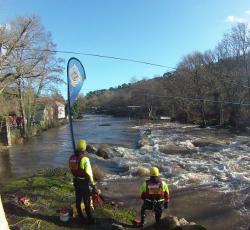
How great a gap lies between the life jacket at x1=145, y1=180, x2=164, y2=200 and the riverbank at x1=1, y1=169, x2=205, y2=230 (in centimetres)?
64

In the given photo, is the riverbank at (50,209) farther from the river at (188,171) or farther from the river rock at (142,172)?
the river rock at (142,172)

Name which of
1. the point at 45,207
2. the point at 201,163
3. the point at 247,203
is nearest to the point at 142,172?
the point at 201,163

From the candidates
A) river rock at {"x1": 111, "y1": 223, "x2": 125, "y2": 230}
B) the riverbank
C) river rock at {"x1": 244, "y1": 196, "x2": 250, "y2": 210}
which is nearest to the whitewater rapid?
river rock at {"x1": 244, "y1": 196, "x2": 250, "y2": 210}

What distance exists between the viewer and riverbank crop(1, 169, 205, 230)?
9133 millimetres

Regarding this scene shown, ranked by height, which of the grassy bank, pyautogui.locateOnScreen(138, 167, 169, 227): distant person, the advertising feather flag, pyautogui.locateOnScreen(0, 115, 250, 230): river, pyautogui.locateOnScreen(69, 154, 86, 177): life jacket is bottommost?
pyautogui.locateOnScreen(0, 115, 250, 230): river

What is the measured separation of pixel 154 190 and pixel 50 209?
8.72ft

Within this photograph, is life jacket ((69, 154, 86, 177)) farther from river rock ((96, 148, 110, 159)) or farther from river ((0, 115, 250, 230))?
river rock ((96, 148, 110, 159))

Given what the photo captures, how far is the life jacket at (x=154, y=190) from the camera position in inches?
385

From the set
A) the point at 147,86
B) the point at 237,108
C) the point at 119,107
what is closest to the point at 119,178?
the point at 237,108

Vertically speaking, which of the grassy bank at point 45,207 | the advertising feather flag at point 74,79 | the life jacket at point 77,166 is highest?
the advertising feather flag at point 74,79

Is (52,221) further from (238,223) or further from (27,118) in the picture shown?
(27,118)

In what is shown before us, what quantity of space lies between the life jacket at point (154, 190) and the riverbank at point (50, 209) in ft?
2.10

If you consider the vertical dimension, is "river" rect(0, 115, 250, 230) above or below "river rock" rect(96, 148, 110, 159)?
below

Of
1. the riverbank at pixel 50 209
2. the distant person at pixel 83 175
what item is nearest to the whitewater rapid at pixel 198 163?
the riverbank at pixel 50 209
